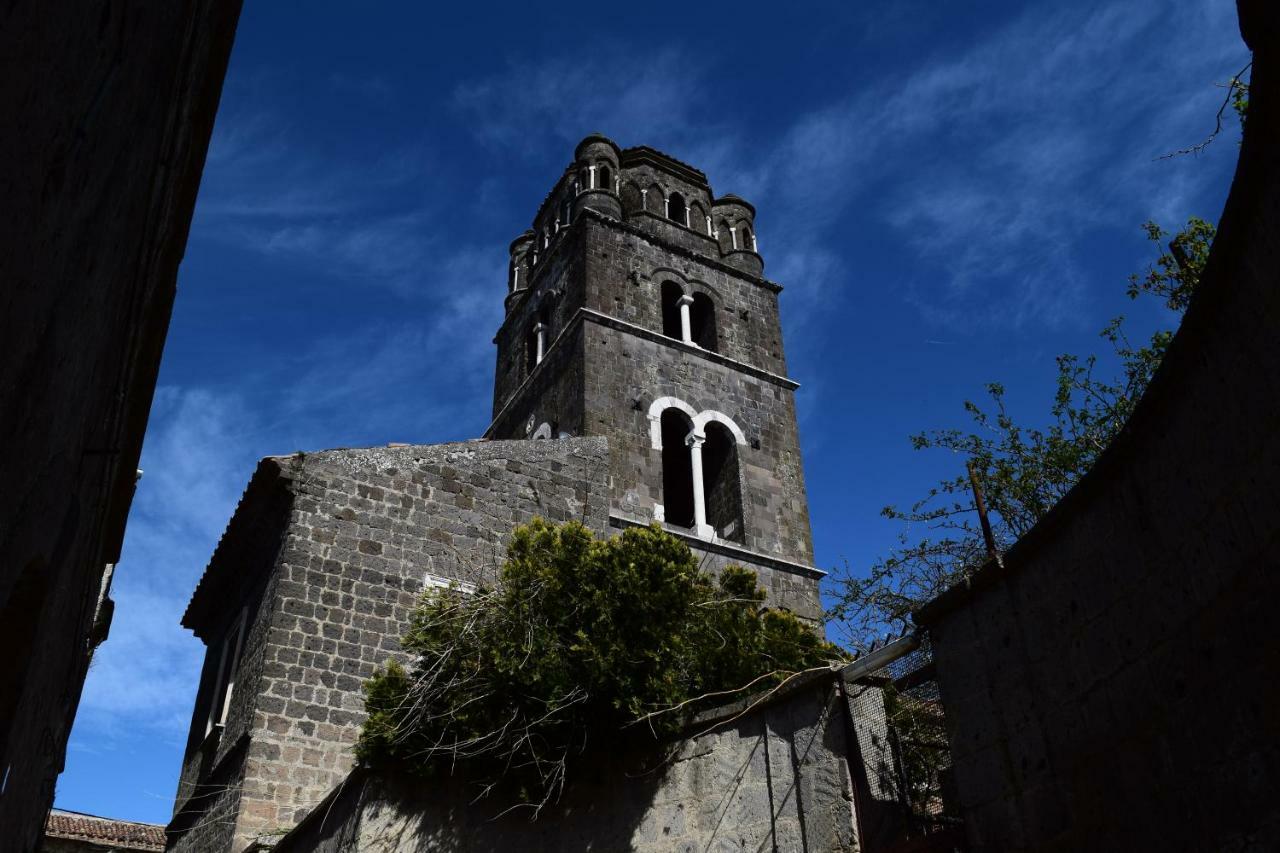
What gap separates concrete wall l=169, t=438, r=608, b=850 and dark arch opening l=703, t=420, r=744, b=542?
4647mm

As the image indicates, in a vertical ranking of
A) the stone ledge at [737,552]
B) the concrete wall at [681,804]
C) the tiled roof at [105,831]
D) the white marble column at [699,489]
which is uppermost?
the white marble column at [699,489]

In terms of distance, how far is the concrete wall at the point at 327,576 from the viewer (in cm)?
1014

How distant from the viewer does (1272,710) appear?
12.6 ft

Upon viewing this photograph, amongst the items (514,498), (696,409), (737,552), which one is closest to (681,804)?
(514,498)

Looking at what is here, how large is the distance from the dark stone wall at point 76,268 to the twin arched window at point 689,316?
1475 cm

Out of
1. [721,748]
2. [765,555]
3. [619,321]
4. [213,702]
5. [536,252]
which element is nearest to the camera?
[721,748]


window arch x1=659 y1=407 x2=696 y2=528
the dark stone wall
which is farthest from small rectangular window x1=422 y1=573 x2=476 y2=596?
window arch x1=659 y1=407 x2=696 y2=528

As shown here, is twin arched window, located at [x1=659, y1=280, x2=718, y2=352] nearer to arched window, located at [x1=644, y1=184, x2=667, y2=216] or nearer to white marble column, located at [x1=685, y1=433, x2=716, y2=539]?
arched window, located at [x1=644, y1=184, x2=667, y2=216]

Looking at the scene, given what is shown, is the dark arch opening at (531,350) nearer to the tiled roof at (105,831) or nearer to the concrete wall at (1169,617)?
the tiled roof at (105,831)

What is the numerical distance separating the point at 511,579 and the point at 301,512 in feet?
12.2

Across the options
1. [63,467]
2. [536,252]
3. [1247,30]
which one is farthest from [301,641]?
[536,252]

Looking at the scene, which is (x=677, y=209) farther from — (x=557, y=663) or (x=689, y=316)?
(x=557, y=663)

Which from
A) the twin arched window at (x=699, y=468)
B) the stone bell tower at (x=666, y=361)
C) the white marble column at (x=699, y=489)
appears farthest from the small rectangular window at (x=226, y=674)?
the twin arched window at (x=699, y=468)

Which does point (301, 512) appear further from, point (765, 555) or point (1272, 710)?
point (1272, 710)
